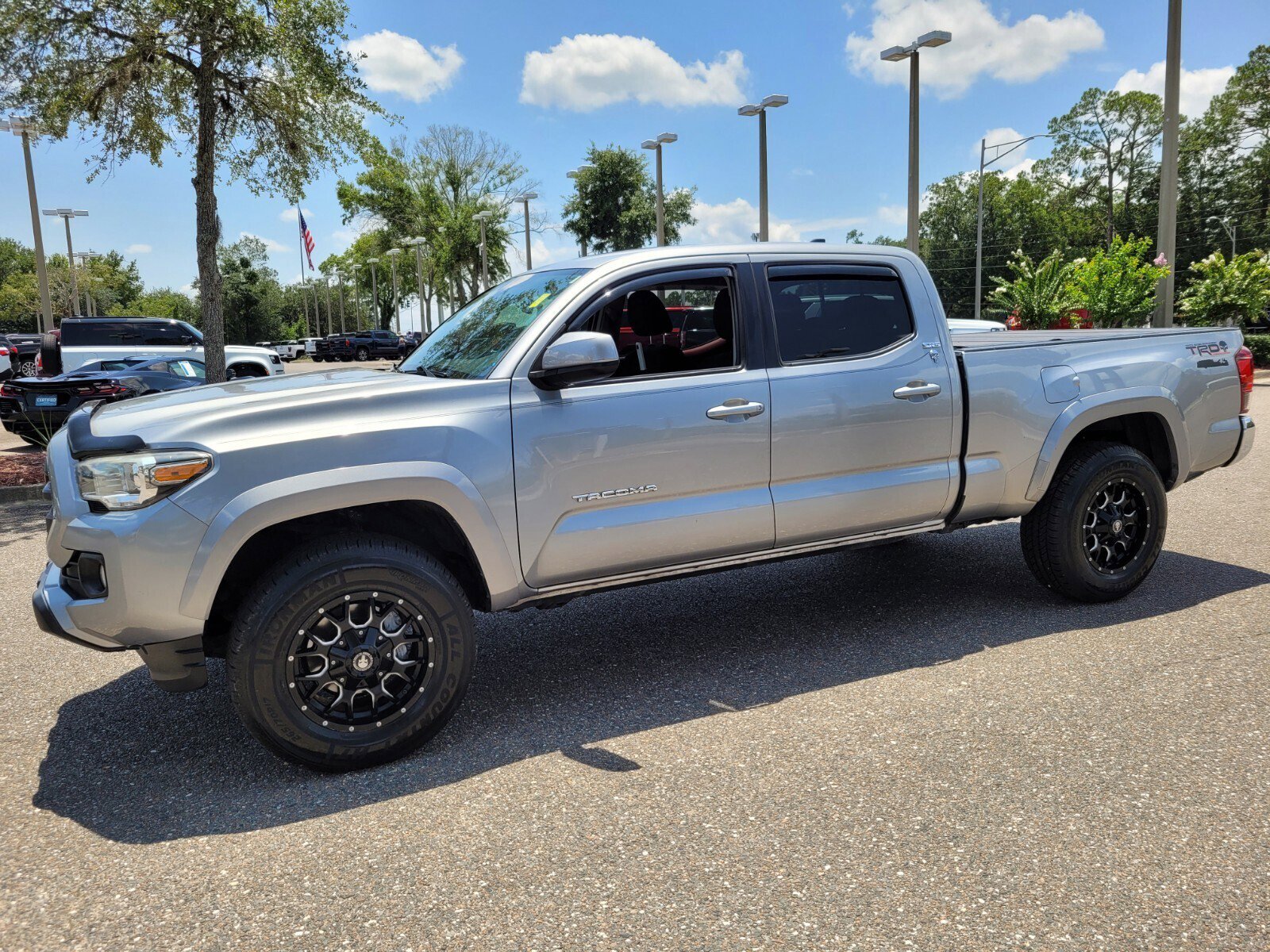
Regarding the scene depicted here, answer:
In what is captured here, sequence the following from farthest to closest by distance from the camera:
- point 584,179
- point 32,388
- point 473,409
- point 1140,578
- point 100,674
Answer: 1. point 584,179
2. point 32,388
3. point 1140,578
4. point 100,674
5. point 473,409

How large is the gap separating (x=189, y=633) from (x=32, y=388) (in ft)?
Result: 35.5

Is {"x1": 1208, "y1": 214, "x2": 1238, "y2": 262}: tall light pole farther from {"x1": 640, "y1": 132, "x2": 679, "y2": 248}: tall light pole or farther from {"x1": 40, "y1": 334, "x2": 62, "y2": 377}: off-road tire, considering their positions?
{"x1": 40, "y1": 334, "x2": 62, "y2": 377}: off-road tire

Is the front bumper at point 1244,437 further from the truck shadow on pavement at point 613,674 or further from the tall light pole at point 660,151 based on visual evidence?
the tall light pole at point 660,151

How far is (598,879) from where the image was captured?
9.27ft

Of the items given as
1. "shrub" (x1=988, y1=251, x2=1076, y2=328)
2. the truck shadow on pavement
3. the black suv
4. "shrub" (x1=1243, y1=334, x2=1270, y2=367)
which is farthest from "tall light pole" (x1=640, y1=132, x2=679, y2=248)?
the black suv

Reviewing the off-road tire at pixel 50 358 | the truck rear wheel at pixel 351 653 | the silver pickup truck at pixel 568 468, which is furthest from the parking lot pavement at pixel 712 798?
the off-road tire at pixel 50 358

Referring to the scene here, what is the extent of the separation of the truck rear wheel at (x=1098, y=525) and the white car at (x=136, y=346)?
686 inches

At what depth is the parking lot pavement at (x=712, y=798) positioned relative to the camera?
263 cm

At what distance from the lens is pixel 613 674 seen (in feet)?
14.9

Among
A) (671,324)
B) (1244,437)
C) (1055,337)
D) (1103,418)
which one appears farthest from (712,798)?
(1244,437)

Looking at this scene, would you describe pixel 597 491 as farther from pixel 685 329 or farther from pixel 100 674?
pixel 100 674

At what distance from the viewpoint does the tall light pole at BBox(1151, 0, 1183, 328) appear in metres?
14.9

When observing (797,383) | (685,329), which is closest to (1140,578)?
(797,383)

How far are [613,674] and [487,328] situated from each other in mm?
1723
